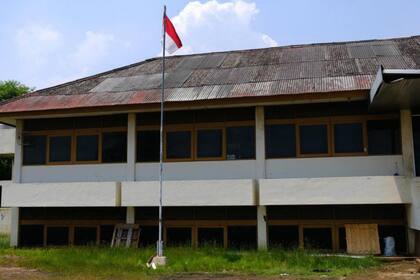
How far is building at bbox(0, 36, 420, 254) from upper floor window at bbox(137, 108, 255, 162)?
0.03 m

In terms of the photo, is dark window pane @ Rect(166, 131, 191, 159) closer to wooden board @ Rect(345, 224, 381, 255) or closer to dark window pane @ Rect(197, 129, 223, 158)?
dark window pane @ Rect(197, 129, 223, 158)

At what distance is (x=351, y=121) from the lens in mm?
14711

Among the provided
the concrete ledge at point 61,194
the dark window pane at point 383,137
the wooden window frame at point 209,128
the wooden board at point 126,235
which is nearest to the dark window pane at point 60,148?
the concrete ledge at point 61,194

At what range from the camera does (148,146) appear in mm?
16047

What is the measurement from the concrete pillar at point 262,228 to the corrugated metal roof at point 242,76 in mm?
3301

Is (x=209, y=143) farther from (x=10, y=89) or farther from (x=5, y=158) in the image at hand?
(x=10, y=89)

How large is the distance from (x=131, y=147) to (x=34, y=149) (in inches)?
135

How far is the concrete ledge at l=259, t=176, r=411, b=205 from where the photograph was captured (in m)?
13.7

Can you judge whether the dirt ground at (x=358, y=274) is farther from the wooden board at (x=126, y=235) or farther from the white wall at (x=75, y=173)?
the white wall at (x=75, y=173)

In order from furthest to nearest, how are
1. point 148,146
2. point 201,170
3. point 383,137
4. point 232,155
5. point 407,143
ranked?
point 148,146 → point 201,170 → point 232,155 → point 383,137 → point 407,143

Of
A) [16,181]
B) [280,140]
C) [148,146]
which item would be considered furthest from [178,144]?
[16,181]

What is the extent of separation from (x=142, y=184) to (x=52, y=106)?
379cm

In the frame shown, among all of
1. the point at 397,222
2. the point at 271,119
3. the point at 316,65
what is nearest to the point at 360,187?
the point at 397,222

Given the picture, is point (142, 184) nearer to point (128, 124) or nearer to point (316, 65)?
point (128, 124)
